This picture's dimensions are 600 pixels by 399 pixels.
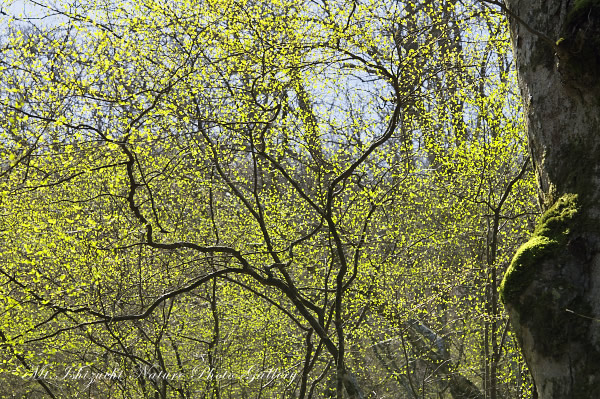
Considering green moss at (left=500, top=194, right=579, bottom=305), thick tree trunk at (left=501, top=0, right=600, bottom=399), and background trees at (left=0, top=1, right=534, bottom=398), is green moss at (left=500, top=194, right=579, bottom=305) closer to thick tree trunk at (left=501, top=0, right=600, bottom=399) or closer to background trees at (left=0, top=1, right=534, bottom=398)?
thick tree trunk at (left=501, top=0, right=600, bottom=399)

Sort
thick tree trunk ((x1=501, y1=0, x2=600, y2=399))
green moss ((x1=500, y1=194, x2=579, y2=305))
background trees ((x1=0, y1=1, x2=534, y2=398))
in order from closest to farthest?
1. thick tree trunk ((x1=501, y1=0, x2=600, y2=399))
2. green moss ((x1=500, y1=194, x2=579, y2=305))
3. background trees ((x1=0, y1=1, x2=534, y2=398))

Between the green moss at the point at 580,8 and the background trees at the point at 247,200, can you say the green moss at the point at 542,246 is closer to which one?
the green moss at the point at 580,8

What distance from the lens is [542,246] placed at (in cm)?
230

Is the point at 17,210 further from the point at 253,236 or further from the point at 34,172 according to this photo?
the point at 253,236

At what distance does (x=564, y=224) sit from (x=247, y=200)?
5.38m

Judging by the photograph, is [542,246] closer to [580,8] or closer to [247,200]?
[580,8]

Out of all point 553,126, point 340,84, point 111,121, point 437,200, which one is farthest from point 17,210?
point 553,126

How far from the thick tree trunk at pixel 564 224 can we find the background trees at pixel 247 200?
2.04 meters

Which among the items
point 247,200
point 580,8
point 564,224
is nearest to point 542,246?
point 564,224

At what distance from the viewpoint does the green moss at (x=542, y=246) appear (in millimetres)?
2270

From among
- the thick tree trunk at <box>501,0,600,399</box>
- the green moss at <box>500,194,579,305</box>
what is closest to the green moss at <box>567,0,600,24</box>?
the thick tree trunk at <box>501,0,600,399</box>

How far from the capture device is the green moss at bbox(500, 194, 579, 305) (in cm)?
227

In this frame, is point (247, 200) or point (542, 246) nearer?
point (542, 246)

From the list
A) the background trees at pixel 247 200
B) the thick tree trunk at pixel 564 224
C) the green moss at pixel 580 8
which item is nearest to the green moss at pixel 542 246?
the thick tree trunk at pixel 564 224
